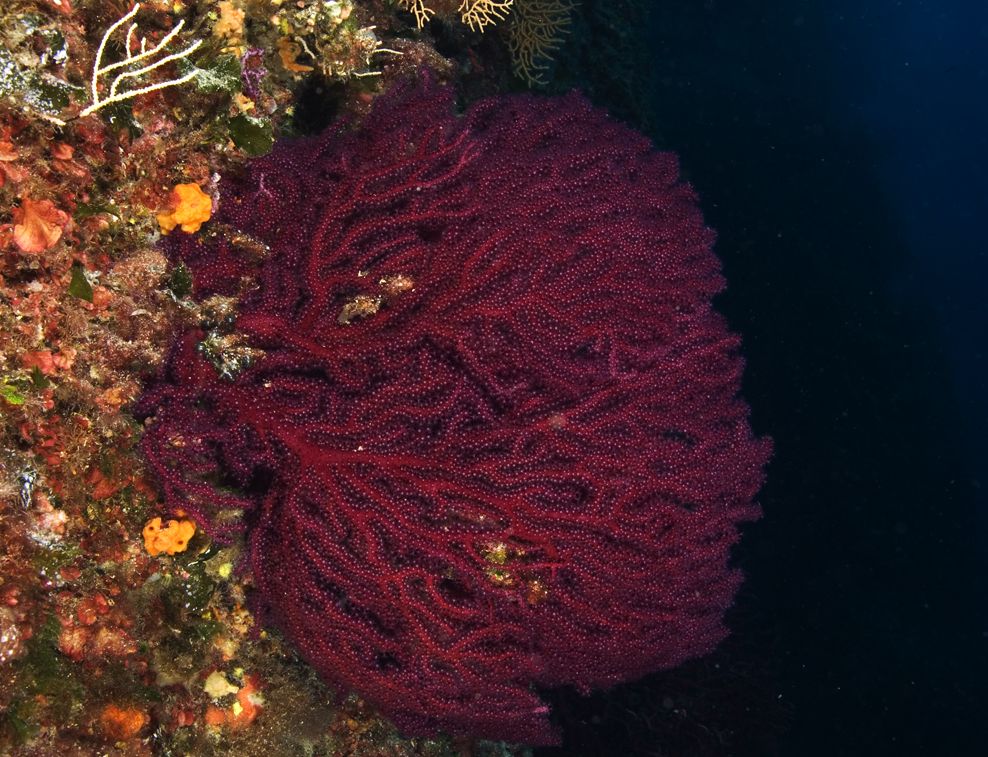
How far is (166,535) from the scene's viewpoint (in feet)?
9.12

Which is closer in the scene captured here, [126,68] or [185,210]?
[126,68]

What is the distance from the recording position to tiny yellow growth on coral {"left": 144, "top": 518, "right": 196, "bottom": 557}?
2.76 metres

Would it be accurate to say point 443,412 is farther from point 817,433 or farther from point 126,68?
point 817,433

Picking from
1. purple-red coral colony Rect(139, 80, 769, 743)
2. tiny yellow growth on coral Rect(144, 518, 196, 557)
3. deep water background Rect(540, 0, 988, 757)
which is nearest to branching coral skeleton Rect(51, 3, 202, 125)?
purple-red coral colony Rect(139, 80, 769, 743)

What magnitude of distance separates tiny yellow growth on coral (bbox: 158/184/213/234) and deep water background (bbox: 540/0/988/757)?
666cm

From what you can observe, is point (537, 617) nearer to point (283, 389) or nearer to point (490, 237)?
point (283, 389)

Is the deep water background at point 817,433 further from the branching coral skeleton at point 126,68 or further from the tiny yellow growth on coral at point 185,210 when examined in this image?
the branching coral skeleton at point 126,68

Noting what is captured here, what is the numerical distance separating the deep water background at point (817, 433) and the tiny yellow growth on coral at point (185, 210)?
666cm

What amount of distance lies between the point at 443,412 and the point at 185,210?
1.35 m

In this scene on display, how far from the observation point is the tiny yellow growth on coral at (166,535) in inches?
109

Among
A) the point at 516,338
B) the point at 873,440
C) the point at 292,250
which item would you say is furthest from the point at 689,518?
the point at 873,440

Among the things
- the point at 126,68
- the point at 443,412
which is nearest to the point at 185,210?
the point at 126,68

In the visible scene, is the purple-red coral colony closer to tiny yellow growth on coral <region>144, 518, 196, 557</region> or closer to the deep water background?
tiny yellow growth on coral <region>144, 518, 196, 557</region>

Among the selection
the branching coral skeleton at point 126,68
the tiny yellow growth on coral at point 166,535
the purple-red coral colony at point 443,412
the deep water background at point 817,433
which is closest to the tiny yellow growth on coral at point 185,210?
the purple-red coral colony at point 443,412
